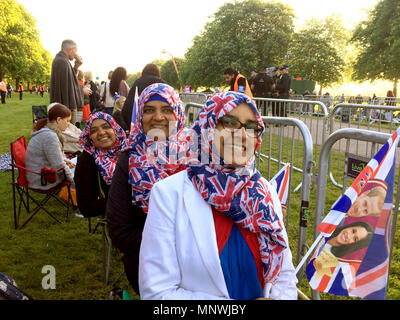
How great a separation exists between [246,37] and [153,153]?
4460 centimetres

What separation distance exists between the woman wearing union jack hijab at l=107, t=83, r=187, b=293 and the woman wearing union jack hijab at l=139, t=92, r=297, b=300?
0.57 metres

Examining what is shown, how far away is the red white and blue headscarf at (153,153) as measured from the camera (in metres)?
2.26

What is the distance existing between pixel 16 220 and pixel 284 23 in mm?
47481

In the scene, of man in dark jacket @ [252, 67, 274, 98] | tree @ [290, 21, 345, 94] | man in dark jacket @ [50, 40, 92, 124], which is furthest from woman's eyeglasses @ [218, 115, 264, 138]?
tree @ [290, 21, 345, 94]

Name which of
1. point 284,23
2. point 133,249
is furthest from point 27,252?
point 284,23

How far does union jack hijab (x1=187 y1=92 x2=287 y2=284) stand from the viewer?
165 centimetres

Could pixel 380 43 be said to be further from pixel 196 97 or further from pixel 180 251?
pixel 180 251

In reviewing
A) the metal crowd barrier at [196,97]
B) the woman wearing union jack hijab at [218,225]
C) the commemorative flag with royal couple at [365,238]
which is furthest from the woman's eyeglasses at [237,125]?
the metal crowd barrier at [196,97]

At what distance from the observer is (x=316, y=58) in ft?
153

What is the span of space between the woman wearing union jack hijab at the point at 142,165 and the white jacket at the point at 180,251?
1.91 feet

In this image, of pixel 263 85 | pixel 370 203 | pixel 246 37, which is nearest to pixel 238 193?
pixel 370 203

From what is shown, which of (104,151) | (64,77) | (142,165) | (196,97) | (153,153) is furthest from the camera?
(196,97)

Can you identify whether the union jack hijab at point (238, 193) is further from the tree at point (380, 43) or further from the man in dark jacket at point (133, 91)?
the tree at point (380, 43)
